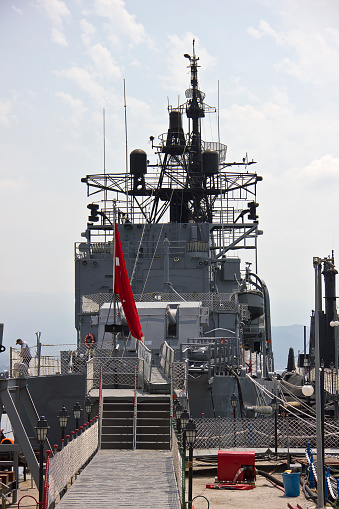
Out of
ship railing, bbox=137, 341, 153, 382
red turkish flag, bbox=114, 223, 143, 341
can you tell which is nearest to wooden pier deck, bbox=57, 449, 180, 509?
ship railing, bbox=137, 341, 153, 382

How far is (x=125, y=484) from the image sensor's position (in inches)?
595

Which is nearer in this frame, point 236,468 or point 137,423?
point 236,468

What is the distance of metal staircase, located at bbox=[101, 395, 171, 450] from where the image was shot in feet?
64.6

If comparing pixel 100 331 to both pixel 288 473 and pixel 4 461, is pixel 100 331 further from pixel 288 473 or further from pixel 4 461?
pixel 288 473

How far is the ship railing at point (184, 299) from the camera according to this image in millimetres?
32906

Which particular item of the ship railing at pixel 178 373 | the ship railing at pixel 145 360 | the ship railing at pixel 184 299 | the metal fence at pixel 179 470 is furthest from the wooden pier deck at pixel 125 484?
the ship railing at pixel 184 299

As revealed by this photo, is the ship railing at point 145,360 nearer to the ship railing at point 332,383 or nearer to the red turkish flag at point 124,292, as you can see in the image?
the red turkish flag at point 124,292

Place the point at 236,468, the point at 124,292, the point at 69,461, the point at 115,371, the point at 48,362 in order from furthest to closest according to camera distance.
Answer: the point at 48,362 → the point at 124,292 → the point at 115,371 → the point at 236,468 → the point at 69,461

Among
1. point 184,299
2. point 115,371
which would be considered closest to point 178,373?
point 115,371

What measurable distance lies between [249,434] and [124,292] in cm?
597

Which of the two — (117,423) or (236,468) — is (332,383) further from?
(117,423)

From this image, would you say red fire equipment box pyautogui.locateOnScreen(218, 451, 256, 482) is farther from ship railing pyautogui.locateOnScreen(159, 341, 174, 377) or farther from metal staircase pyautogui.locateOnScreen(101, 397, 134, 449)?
ship railing pyautogui.locateOnScreen(159, 341, 174, 377)

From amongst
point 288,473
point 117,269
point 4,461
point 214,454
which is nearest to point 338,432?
point 214,454

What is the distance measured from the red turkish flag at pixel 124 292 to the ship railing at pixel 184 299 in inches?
322
